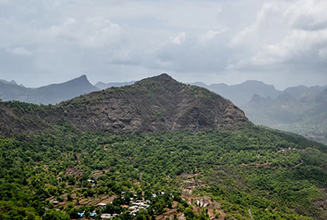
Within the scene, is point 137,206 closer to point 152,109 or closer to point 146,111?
point 146,111

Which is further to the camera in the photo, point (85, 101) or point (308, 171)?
point (85, 101)

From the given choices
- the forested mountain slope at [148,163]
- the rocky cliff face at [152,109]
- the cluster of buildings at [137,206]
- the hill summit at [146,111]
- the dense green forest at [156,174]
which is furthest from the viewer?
the rocky cliff face at [152,109]

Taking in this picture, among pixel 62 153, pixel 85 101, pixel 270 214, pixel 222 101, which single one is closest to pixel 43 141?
pixel 62 153

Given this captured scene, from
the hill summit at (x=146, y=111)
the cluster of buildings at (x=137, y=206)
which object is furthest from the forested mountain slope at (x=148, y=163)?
the hill summit at (x=146, y=111)

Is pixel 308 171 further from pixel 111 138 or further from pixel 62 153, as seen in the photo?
pixel 62 153

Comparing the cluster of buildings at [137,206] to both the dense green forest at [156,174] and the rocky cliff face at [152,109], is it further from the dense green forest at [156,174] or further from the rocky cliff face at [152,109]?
the rocky cliff face at [152,109]
